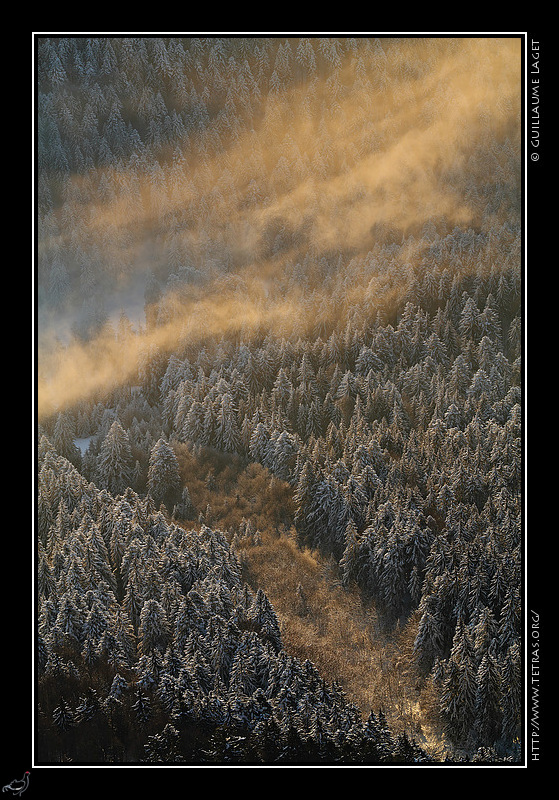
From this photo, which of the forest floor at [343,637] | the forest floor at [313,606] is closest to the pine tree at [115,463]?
the forest floor at [313,606]

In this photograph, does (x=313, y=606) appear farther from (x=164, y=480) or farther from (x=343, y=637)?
(x=164, y=480)

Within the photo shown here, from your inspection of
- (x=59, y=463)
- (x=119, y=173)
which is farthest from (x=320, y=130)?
(x=59, y=463)

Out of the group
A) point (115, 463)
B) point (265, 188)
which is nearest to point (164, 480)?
point (115, 463)

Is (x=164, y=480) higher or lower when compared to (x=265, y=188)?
lower

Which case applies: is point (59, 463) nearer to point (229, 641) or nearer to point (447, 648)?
point (229, 641)
